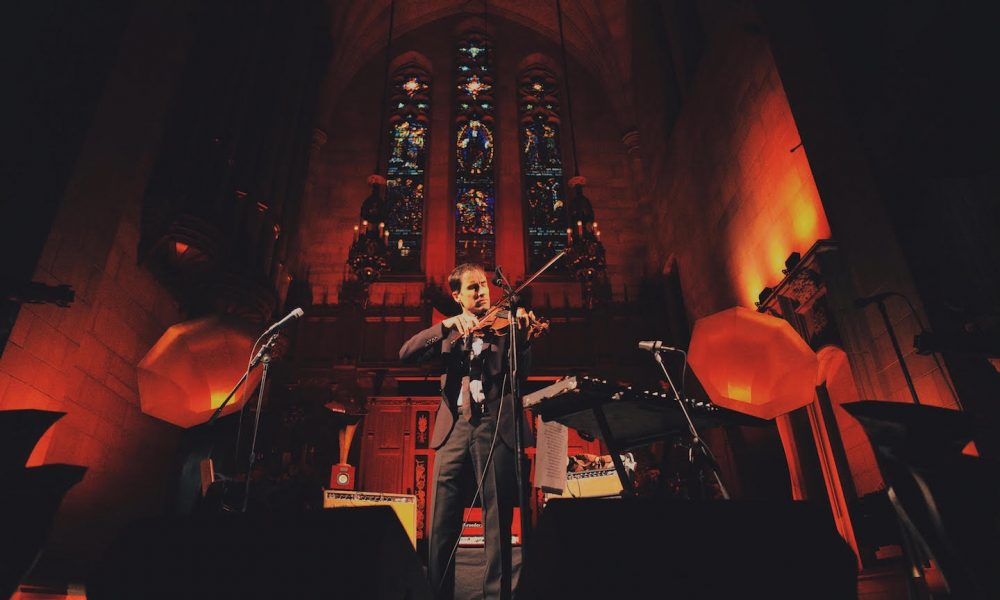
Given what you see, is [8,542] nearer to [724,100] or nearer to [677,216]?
[724,100]

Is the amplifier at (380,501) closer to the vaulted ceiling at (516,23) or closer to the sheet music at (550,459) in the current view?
the sheet music at (550,459)

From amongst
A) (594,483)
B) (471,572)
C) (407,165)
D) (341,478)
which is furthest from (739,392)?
(407,165)

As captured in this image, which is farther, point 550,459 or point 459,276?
point 550,459

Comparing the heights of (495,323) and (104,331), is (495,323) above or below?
below

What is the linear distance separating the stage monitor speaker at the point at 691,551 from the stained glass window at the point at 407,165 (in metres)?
9.09

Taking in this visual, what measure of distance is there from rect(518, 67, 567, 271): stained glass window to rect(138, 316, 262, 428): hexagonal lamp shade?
6785mm

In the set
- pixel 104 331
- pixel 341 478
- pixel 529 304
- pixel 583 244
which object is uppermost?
pixel 583 244

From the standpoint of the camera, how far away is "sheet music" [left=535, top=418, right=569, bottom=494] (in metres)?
3.71

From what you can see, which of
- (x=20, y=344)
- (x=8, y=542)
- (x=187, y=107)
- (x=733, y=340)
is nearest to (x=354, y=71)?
(x=187, y=107)

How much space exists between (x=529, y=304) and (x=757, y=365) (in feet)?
17.8

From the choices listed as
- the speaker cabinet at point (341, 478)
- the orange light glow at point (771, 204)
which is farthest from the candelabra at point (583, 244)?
the speaker cabinet at point (341, 478)

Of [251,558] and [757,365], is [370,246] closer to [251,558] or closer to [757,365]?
[757,365]

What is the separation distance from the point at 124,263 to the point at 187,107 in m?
2.06

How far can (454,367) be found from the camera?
287 centimetres
